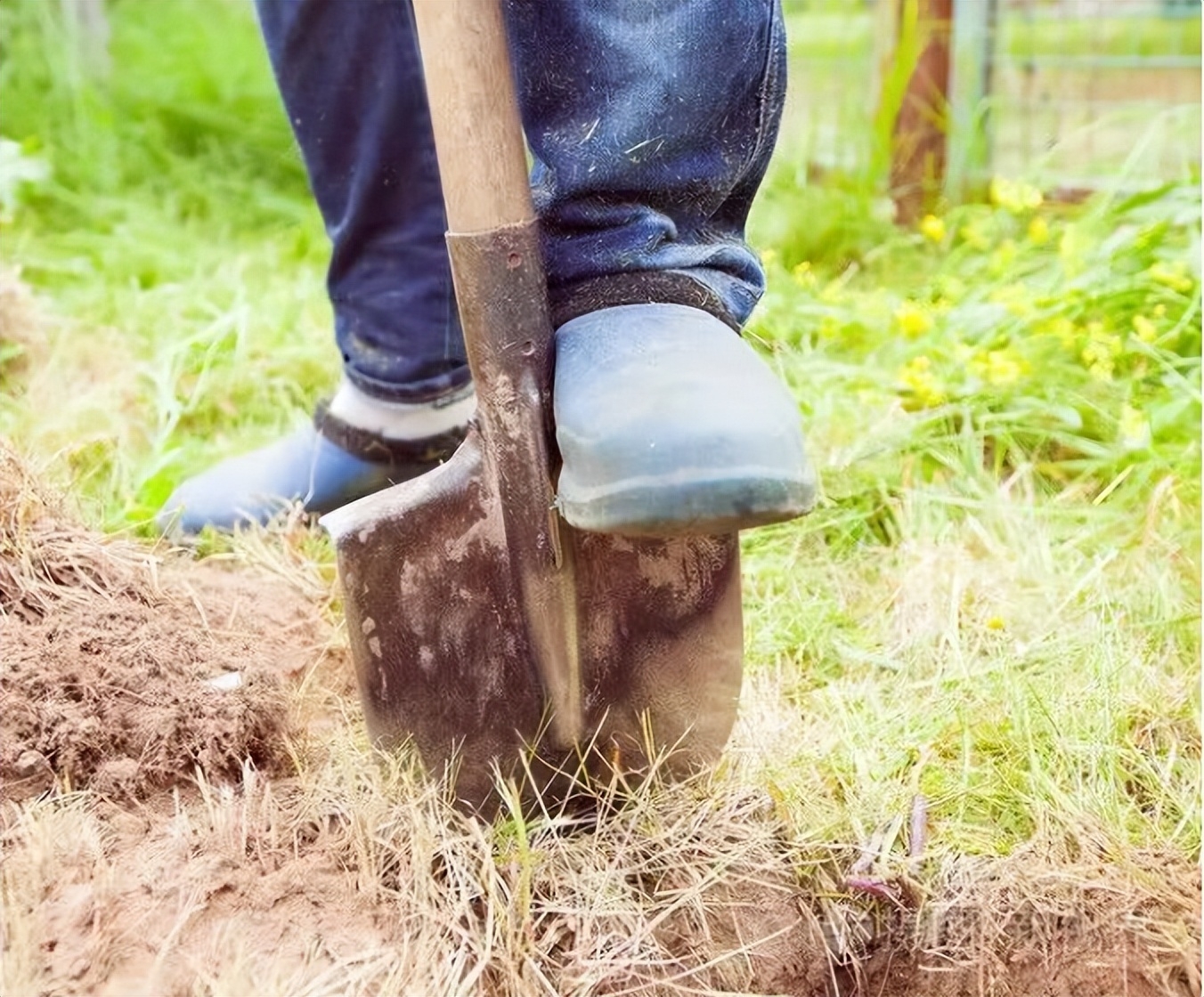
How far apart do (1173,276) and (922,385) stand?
0.45 metres

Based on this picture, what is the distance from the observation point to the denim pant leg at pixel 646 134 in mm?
972

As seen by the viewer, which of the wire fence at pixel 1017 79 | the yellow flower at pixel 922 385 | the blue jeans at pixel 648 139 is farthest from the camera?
the wire fence at pixel 1017 79

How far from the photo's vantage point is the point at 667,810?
106 cm

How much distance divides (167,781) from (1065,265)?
1.61 metres

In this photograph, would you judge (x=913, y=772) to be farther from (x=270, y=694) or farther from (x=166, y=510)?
(x=166, y=510)

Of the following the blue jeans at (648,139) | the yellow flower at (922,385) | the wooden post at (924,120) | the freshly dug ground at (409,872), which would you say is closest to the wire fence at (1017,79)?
the wooden post at (924,120)

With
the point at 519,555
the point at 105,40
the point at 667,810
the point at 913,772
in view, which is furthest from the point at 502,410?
the point at 105,40

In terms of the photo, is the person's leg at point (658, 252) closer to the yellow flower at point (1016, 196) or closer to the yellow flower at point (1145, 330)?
the yellow flower at point (1145, 330)

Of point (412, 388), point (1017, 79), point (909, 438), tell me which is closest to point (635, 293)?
point (412, 388)

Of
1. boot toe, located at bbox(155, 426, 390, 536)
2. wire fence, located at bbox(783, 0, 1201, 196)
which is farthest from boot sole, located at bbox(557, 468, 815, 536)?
wire fence, located at bbox(783, 0, 1201, 196)

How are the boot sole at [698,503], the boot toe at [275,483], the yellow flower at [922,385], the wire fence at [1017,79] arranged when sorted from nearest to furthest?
the boot sole at [698,503] < the boot toe at [275,483] < the yellow flower at [922,385] < the wire fence at [1017,79]

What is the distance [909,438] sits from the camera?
1.69 meters

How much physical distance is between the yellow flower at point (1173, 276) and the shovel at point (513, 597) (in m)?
1.14

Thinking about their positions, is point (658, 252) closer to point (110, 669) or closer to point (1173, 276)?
point (110, 669)
